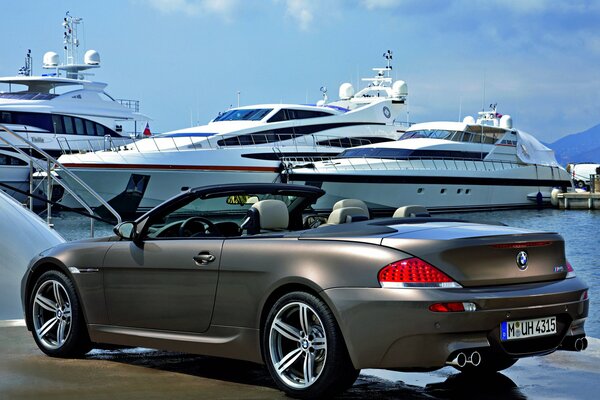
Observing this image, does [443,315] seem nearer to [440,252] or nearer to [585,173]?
[440,252]

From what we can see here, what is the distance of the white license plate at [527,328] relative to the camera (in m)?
5.55

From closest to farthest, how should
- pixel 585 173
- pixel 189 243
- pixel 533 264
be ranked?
pixel 533 264 < pixel 189 243 < pixel 585 173

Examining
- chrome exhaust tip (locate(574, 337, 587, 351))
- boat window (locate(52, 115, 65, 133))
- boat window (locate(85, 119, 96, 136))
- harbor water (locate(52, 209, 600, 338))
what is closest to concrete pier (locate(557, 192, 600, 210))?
harbor water (locate(52, 209, 600, 338))

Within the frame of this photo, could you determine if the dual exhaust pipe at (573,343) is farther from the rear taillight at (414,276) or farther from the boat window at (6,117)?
the boat window at (6,117)

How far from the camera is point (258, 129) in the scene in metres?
48.5

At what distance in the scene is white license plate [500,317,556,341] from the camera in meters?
5.55

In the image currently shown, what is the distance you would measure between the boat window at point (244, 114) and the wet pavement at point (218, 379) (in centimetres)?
4282

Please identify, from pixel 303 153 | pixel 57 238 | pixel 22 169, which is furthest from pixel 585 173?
pixel 57 238

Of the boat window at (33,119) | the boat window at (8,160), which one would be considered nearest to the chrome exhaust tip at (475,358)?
the boat window at (8,160)

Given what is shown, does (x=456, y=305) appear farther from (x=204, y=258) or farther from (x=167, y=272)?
(x=167, y=272)

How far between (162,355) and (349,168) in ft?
130

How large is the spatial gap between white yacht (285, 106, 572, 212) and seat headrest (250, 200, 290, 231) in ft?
118

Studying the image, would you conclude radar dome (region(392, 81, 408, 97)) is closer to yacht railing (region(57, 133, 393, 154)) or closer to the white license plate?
yacht railing (region(57, 133, 393, 154))

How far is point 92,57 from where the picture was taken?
57.8 metres
